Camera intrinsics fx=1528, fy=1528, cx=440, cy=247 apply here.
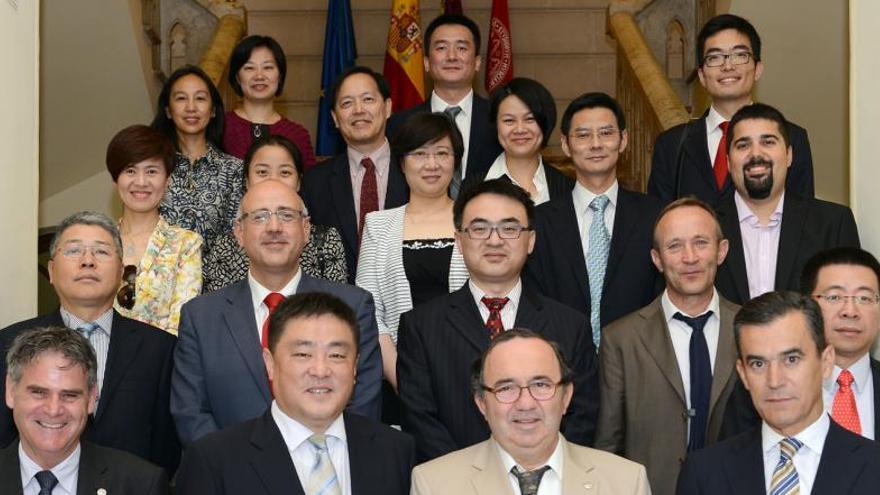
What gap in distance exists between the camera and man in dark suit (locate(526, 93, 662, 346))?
5.87 metres

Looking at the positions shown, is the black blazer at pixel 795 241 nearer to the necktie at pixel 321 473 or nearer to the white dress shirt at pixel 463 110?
the white dress shirt at pixel 463 110

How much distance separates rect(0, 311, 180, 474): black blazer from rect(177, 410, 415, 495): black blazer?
0.66 meters

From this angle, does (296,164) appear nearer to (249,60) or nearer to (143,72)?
(249,60)

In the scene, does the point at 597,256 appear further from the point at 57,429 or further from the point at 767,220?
the point at 57,429

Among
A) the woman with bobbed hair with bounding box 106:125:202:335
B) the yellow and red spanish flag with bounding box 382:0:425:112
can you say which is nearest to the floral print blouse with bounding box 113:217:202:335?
the woman with bobbed hair with bounding box 106:125:202:335

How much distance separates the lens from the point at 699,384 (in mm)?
5207

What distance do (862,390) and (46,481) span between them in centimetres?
266

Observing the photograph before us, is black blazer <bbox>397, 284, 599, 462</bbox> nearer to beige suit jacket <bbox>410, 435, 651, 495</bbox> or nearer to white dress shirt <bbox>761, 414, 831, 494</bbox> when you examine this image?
beige suit jacket <bbox>410, 435, 651, 495</bbox>

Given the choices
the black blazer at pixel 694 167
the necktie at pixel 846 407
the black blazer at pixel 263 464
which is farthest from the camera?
the black blazer at pixel 694 167

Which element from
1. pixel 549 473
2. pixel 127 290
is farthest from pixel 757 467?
pixel 127 290

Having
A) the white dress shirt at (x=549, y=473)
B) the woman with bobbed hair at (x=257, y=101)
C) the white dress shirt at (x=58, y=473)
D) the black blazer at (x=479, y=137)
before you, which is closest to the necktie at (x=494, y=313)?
the white dress shirt at (x=549, y=473)

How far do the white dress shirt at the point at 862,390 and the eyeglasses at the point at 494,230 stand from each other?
45.4 inches

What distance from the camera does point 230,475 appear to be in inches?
174

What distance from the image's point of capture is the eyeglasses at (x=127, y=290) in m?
5.73
